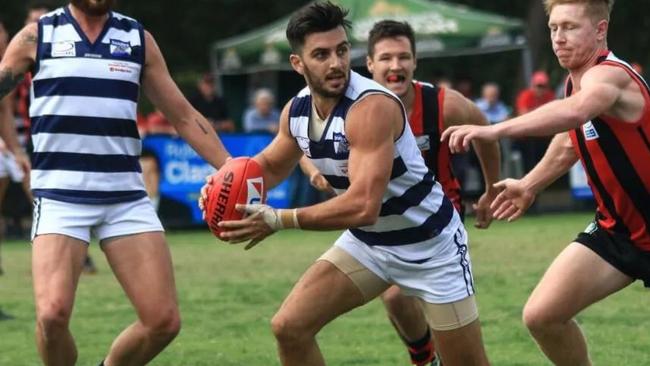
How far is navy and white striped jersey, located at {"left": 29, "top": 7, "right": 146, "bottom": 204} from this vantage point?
711cm

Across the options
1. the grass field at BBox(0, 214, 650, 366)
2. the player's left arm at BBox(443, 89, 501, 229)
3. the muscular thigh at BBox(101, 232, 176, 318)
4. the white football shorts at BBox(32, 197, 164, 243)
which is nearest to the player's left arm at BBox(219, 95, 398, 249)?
the muscular thigh at BBox(101, 232, 176, 318)

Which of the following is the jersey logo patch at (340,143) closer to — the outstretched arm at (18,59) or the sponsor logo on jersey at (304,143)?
the sponsor logo on jersey at (304,143)

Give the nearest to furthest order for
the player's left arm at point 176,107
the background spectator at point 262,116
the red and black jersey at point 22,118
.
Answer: the player's left arm at point 176,107, the red and black jersey at point 22,118, the background spectator at point 262,116

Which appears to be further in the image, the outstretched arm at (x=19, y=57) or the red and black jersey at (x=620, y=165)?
the outstretched arm at (x=19, y=57)

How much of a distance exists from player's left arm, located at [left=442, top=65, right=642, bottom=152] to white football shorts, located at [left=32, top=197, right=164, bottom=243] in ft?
5.59

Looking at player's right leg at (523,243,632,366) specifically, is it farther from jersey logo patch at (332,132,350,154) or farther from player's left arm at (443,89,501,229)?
player's left arm at (443,89,501,229)

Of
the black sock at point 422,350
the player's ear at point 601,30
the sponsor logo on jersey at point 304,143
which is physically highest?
the player's ear at point 601,30

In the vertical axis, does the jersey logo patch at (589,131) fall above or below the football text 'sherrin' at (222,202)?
above

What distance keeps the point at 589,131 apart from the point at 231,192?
65.7 inches

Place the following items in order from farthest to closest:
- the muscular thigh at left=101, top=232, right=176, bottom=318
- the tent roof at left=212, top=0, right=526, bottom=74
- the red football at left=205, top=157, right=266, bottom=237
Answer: the tent roof at left=212, top=0, right=526, bottom=74
the muscular thigh at left=101, top=232, right=176, bottom=318
the red football at left=205, top=157, right=266, bottom=237

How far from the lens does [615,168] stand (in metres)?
6.83

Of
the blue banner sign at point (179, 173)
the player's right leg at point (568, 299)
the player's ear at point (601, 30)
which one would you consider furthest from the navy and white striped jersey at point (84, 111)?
the blue banner sign at point (179, 173)

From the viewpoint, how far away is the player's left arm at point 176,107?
7.36 metres

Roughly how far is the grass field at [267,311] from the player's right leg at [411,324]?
2.43 feet
